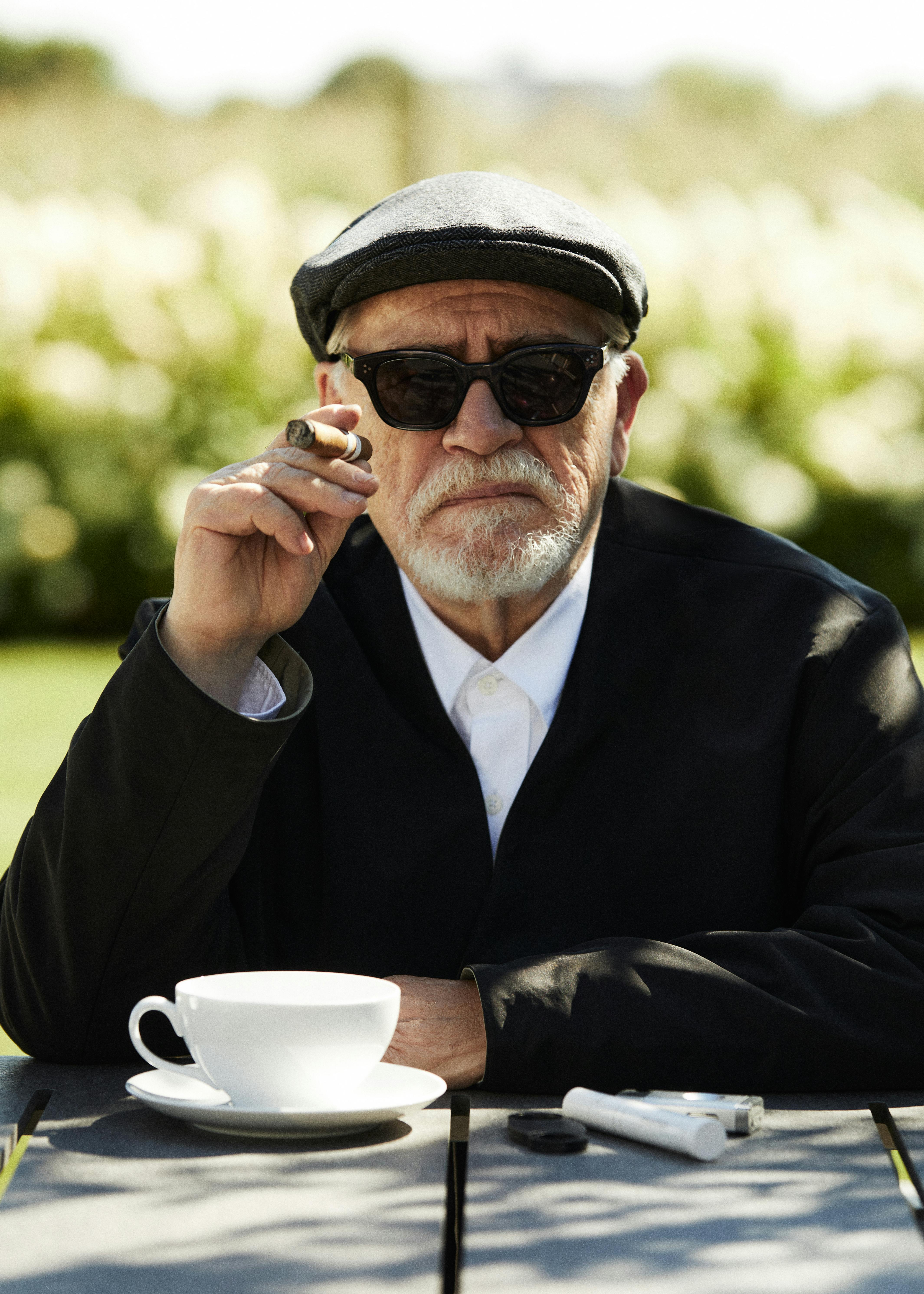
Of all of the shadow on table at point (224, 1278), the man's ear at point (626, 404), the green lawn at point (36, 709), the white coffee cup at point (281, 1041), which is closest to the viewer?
the shadow on table at point (224, 1278)

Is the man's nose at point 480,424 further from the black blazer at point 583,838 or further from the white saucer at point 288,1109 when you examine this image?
the white saucer at point 288,1109

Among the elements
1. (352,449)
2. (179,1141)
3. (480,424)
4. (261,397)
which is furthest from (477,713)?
(261,397)

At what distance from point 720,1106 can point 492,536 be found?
1026mm

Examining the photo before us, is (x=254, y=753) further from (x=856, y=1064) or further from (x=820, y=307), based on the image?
(x=820, y=307)

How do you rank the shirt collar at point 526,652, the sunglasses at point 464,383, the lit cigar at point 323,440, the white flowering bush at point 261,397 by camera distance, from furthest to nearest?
the white flowering bush at point 261,397 < the shirt collar at point 526,652 < the sunglasses at point 464,383 < the lit cigar at point 323,440

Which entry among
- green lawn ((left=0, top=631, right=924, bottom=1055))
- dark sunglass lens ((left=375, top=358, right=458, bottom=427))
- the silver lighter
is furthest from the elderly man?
green lawn ((left=0, top=631, right=924, bottom=1055))

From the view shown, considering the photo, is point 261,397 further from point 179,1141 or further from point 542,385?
point 179,1141

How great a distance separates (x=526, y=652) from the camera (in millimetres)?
2223

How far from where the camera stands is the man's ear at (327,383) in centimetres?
230

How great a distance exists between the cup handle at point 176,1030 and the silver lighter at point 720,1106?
39cm

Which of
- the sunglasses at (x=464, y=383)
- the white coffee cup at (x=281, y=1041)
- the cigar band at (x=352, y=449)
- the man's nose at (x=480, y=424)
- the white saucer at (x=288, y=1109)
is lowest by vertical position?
the white saucer at (x=288, y=1109)

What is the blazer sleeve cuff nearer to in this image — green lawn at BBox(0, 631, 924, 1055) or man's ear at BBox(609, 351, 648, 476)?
man's ear at BBox(609, 351, 648, 476)

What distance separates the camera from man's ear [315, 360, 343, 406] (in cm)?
230

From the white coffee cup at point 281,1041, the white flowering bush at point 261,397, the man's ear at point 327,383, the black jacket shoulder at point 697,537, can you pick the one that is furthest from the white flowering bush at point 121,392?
the white coffee cup at point 281,1041
